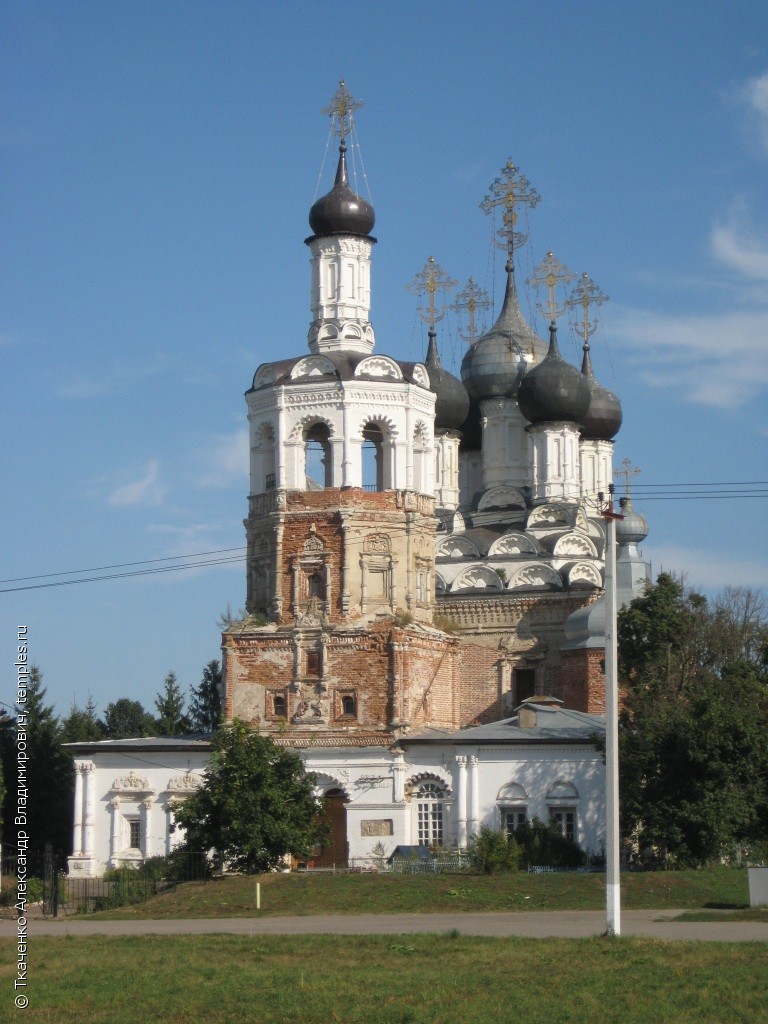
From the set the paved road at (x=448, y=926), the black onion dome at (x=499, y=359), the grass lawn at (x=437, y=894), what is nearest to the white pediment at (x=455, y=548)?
the black onion dome at (x=499, y=359)

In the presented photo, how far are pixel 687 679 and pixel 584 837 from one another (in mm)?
4322

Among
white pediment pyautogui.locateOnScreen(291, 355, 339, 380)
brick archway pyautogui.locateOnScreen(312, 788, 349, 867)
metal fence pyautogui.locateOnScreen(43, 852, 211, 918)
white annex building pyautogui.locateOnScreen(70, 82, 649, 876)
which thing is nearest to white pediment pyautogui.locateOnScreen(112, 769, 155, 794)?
white annex building pyautogui.locateOnScreen(70, 82, 649, 876)

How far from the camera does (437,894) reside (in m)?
27.1

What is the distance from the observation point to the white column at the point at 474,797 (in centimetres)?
3475

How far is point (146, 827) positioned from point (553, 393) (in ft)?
53.9

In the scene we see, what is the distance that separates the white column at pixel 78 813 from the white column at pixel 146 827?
1318mm

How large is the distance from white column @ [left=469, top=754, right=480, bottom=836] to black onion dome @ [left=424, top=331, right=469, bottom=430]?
1522cm

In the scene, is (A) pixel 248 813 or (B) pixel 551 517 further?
(B) pixel 551 517

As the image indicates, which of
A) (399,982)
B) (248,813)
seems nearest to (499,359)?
(248,813)

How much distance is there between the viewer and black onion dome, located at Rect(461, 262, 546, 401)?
49.4m

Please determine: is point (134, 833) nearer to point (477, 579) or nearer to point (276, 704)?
point (276, 704)

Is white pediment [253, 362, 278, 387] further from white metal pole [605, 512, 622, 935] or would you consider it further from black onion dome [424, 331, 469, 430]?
white metal pole [605, 512, 622, 935]

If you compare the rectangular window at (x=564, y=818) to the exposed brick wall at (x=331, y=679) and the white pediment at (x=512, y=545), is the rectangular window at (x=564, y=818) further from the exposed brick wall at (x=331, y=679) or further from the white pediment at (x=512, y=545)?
the white pediment at (x=512, y=545)

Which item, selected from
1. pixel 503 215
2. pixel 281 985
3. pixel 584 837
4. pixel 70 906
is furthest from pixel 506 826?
pixel 503 215
